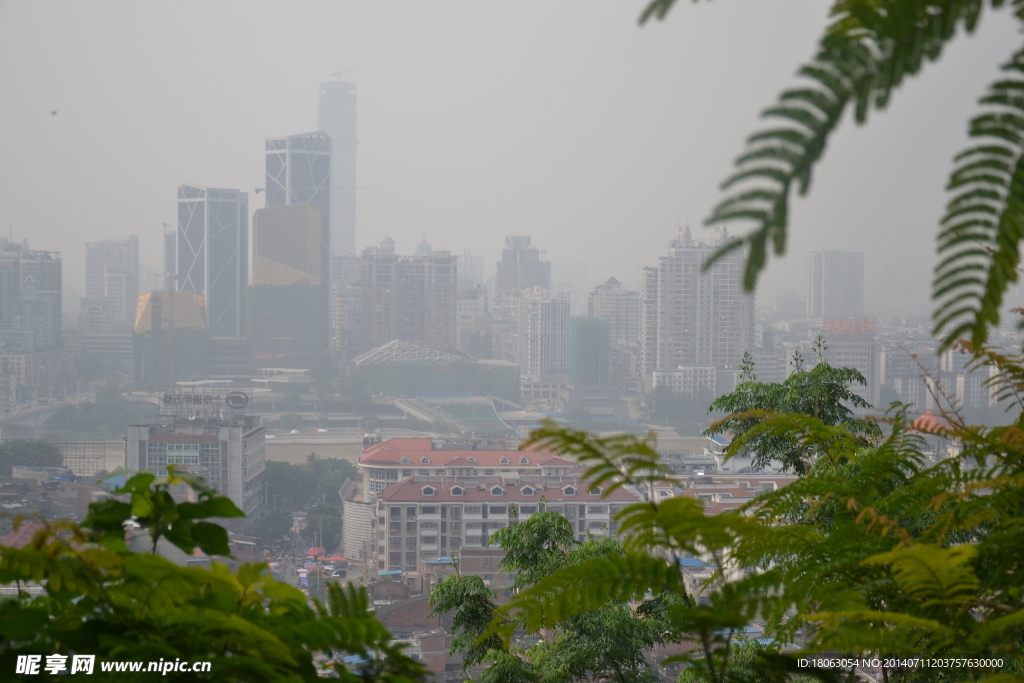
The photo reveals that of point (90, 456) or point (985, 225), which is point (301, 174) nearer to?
point (90, 456)

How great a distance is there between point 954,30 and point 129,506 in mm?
495

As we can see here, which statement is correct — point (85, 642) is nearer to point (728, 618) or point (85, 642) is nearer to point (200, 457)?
point (728, 618)

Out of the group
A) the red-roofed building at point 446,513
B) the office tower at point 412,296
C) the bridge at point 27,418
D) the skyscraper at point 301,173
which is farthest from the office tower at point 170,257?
the red-roofed building at point 446,513

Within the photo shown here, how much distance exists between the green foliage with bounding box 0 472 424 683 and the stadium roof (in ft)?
87.1

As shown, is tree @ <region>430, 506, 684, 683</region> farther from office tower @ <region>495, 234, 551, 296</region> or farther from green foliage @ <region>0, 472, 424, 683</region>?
office tower @ <region>495, 234, 551, 296</region>

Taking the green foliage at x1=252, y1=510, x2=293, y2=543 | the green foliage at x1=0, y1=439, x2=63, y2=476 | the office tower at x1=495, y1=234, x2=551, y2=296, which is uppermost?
the office tower at x1=495, y1=234, x2=551, y2=296

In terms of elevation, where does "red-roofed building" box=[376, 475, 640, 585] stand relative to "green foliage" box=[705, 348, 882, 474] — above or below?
below

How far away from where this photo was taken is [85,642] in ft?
1.43

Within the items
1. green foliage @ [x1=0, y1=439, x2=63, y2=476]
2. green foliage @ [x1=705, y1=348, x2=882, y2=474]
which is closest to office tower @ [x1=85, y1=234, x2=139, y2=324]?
green foliage @ [x1=0, y1=439, x2=63, y2=476]

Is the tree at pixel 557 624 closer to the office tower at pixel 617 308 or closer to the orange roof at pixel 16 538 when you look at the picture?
the orange roof at pixel 16 538

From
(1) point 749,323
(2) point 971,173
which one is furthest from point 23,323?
(2) point 971,173

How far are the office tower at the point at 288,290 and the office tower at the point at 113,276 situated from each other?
393cm

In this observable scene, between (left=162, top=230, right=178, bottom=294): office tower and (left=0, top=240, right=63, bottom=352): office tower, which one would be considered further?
(left=162, top=230, right=178, bottom=294): office tower

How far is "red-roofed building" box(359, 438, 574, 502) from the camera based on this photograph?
12516 millimetres
